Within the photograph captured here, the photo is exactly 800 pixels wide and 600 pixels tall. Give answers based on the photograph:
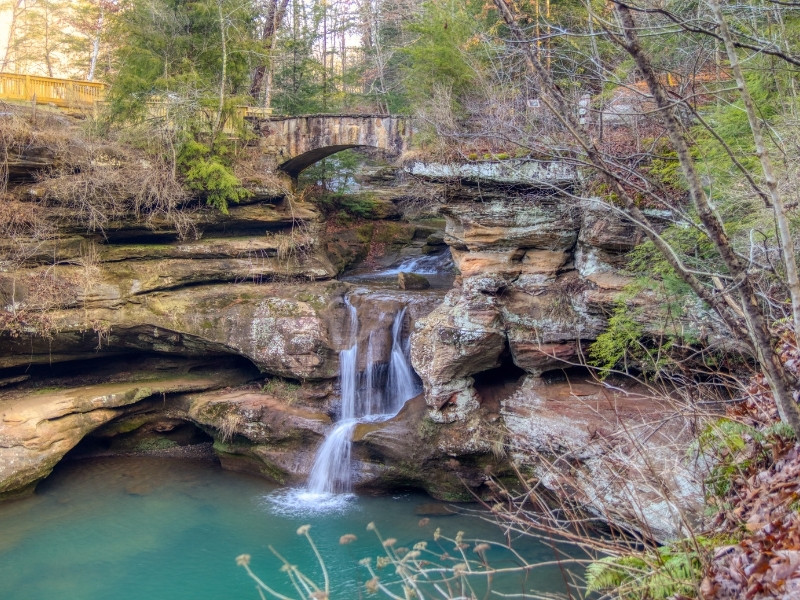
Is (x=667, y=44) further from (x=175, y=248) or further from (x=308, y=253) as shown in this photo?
(x=175, y=248)

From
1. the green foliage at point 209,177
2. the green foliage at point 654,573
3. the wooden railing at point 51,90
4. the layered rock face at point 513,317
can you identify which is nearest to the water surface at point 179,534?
Answer: the layered rock face at point 513,317

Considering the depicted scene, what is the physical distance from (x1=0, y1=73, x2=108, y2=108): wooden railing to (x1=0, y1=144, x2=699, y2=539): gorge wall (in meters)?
3.92

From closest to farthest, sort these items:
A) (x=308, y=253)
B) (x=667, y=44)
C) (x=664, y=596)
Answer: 1. (x=664, y=596)
2. (x=667, y=44)
3. (x=308, y=253)

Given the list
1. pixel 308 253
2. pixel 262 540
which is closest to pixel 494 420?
pixel 262 540

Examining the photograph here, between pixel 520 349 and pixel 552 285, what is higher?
pixel 552 285

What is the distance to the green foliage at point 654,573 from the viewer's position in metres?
3.05

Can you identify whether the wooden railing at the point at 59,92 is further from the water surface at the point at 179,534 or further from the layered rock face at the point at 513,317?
the water surface at the point at 179,534

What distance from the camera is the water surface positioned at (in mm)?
8383

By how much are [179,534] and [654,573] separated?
323 inches

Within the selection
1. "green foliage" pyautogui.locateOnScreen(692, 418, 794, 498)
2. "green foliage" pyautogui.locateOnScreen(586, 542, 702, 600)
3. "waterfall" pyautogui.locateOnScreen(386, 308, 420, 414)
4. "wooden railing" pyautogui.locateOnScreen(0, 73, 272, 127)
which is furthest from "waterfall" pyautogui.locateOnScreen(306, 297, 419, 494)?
"green foliage" pyautogui.locateOnScreen(586, 542, 702, 600)

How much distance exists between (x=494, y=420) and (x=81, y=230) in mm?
8266

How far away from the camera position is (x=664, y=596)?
3.21m

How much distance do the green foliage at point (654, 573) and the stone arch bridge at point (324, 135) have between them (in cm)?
1052

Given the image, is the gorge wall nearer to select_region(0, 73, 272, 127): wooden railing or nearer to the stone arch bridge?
the stone arch bridge
